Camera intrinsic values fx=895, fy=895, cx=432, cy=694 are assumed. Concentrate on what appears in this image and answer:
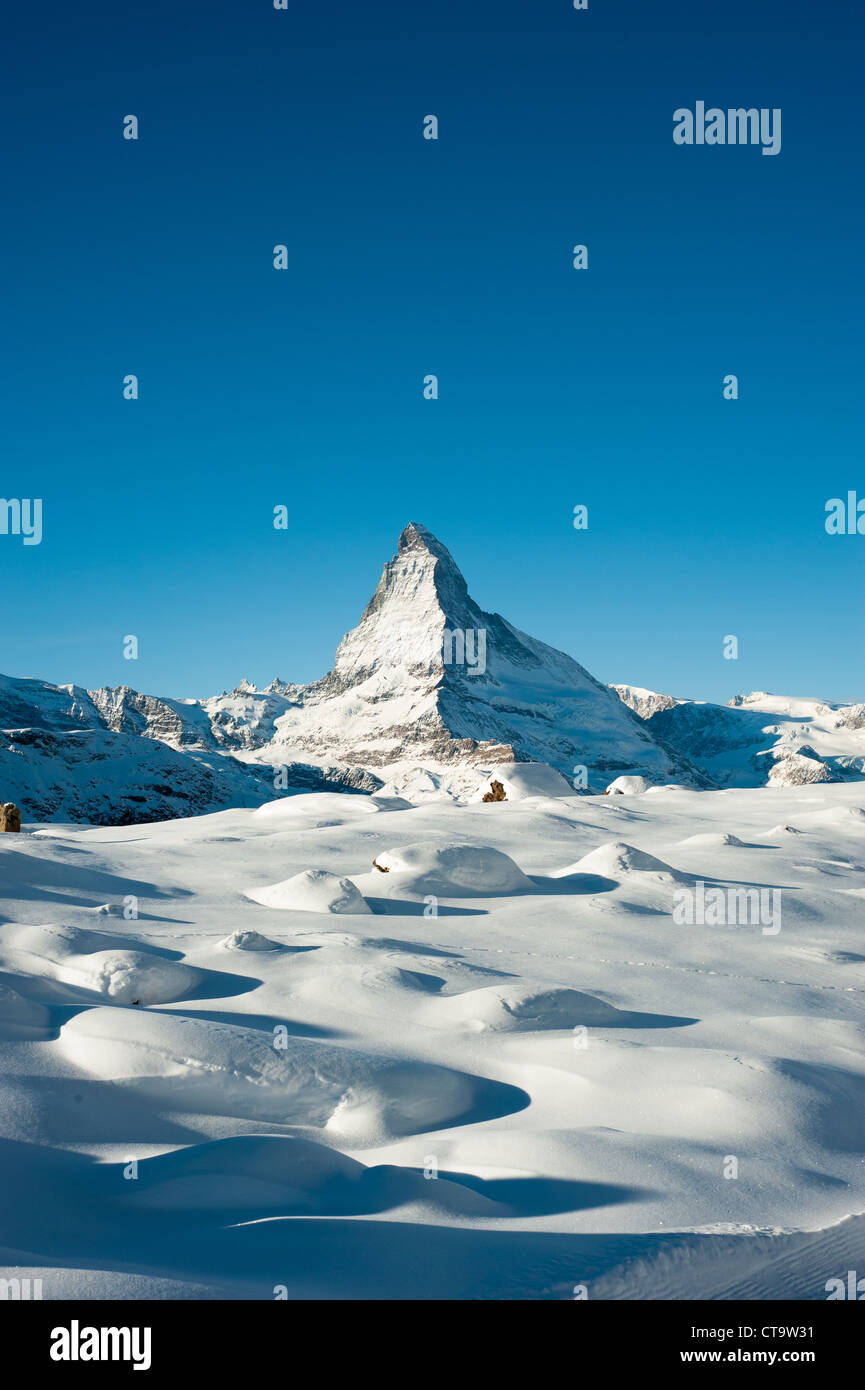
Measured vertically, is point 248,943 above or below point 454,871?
below

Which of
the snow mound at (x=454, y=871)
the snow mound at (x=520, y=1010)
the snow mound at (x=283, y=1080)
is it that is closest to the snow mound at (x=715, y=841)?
the snow mound at (x=454, y=871)

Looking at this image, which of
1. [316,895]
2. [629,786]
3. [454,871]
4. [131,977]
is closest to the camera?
[131,977]

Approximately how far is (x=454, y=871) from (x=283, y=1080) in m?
7.43

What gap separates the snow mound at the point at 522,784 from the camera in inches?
1107

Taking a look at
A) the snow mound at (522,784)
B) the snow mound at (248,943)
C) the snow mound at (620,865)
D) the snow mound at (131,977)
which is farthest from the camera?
the snow mound at (522,784)

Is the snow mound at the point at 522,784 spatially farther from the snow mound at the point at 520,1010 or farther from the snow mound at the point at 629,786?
Answer: the snow mound at the point at 520,1010

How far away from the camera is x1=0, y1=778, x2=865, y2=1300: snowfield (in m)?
3.99

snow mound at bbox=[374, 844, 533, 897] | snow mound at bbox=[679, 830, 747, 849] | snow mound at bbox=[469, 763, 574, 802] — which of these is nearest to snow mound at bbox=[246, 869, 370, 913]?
snow mound at bbox=[374, 844, 533, 897]

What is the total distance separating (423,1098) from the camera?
5.84 metres

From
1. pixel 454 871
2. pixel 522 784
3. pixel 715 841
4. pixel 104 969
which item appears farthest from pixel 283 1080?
pixel 522 784

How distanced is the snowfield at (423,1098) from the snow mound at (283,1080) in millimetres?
20

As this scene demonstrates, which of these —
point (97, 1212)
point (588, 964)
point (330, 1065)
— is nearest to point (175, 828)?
point (588, 964)

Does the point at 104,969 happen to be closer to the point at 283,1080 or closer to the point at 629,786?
the point at 283,1080

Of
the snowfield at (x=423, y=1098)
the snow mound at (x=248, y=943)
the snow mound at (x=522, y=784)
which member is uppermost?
the snow mound at (x=522, y=784)
